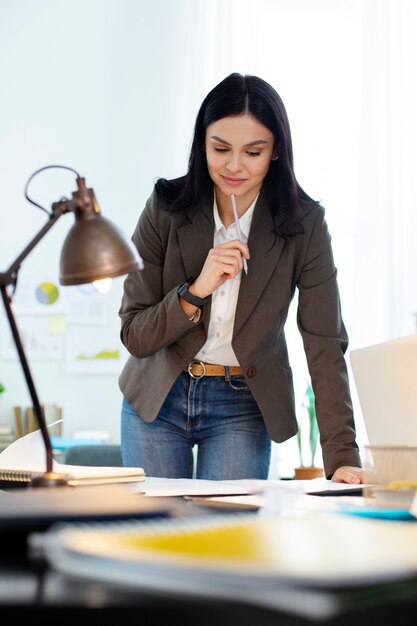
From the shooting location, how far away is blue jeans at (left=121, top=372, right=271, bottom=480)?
87.0 inches

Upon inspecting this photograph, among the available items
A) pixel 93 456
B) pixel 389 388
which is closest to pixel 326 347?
pixel 389 388

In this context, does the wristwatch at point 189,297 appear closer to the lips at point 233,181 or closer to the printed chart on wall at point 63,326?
the lips at point 233,181

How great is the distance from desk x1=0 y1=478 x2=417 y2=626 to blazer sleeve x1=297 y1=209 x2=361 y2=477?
1552 mm

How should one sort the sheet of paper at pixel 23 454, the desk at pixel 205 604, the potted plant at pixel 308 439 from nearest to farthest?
the desk at pixel 205 604 → the sheet of paper at pixel 23 454 → the potted plant at pixel 308 439

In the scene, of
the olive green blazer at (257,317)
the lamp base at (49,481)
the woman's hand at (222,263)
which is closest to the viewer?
the lamp base at (49,481)

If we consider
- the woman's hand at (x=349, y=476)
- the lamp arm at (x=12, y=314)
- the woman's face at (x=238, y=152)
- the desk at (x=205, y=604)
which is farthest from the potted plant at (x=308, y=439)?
the desk at (x=205, y=604)

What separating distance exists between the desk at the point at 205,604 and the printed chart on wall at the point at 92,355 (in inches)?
166

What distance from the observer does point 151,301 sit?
89.6 inches

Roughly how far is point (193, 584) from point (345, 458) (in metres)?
1.61

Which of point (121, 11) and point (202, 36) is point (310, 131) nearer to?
point (202, 36)

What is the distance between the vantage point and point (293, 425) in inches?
90.0

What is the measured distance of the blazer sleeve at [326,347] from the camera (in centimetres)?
211

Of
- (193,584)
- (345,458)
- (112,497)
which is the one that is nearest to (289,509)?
(112,497)

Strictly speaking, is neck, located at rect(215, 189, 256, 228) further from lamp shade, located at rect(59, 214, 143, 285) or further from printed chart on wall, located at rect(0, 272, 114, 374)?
printed chart on wall, located at rect(0, 272, 114, 374)
